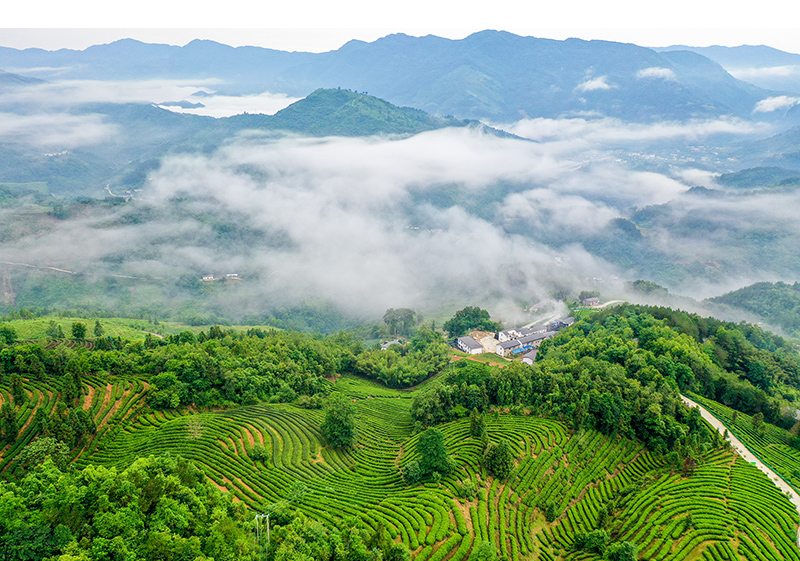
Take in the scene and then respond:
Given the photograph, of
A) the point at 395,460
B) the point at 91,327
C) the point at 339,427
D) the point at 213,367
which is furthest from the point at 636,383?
the point at 91,327

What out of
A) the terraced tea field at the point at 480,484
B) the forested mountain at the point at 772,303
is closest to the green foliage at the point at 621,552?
the terraced tea field at the point at 480,484

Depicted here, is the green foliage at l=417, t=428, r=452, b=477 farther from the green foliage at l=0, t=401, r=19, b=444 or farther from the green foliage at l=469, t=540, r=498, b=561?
the green foliage at l=0, t=401, r=19, b=444

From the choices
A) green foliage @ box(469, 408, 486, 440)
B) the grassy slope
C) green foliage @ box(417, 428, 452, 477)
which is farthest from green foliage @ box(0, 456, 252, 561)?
the grassy slope

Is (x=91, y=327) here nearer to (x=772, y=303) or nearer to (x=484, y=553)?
(x=484, y=553)

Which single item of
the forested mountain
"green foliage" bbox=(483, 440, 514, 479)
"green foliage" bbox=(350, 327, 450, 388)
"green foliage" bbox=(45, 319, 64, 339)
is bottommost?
the forested mountain

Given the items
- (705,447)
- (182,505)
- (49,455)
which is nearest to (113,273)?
(49,455)
